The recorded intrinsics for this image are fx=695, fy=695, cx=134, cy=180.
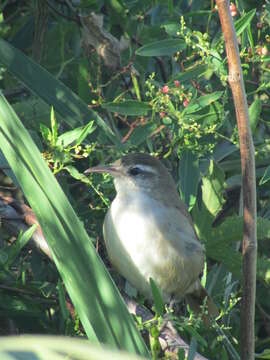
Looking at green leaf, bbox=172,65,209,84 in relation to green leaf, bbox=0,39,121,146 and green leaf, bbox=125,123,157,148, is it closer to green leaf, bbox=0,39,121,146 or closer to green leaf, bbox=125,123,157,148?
green leaf, bbox=125,123,157,148

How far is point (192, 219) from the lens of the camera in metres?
4.29

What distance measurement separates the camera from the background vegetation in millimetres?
3219

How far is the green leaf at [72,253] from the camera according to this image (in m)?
1.64

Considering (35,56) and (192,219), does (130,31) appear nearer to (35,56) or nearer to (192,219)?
(35,56)

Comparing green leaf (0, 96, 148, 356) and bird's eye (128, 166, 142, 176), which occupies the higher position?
green leaf (0, 96, 148, 356)

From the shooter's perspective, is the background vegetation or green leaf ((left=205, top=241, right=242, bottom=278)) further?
green leaf ((left=205, top=241, right=242, bottom=278))

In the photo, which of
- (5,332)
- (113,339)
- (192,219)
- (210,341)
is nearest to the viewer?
(113,339)

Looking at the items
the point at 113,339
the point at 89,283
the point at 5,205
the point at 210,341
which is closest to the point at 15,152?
the point at 89,283

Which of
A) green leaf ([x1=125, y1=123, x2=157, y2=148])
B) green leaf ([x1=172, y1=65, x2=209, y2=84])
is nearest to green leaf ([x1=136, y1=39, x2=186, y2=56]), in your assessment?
green leaf ([x1=172, y1=65, x2=209, y2=84])

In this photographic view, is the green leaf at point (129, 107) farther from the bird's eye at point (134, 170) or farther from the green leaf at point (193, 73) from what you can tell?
the bird's eye at point (134, 170)

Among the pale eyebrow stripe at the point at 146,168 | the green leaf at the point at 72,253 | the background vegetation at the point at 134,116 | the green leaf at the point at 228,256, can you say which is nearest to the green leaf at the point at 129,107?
the background vegetation at the point at 134,116

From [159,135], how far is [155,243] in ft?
2.04

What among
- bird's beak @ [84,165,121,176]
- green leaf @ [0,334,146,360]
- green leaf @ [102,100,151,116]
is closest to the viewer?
green leaf @ [0,334,146,360]

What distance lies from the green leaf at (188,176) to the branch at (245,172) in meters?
1.26
